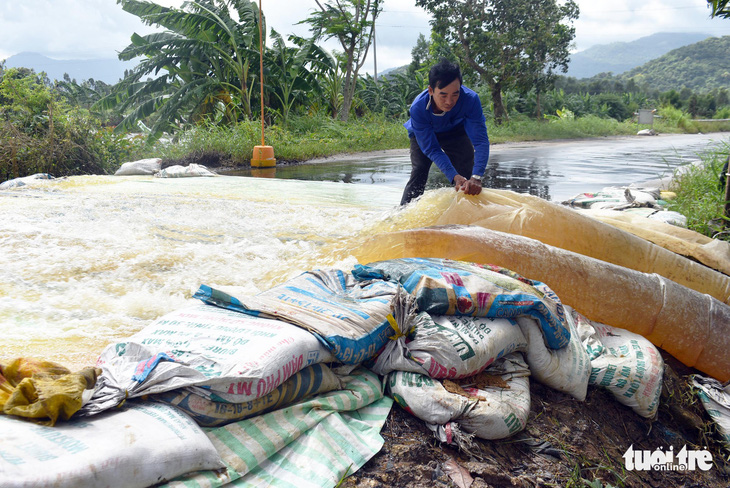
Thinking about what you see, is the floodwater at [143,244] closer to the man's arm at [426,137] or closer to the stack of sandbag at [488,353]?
the man's arm at [426,137]

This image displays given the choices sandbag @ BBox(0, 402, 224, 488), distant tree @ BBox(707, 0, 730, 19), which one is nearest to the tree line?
distant tree @ BBox(707, 0, 730, 19)

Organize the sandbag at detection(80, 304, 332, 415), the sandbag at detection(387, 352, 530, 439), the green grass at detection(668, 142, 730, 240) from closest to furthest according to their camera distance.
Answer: the sandbag at detection(80, 304, 332, 415), the sandbag at detection(387, 352, 530, 439), the green grass at detection(668, 142, 730, 240)

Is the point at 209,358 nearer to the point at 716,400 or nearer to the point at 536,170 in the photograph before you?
the point at 716,400

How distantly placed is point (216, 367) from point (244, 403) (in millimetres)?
146

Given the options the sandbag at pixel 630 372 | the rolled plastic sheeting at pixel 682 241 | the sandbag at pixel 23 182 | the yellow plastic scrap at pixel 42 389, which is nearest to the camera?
the yellow plastic scrap at pixel 42 389

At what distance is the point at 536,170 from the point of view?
890 cm

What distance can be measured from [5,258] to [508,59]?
1750 centimetres

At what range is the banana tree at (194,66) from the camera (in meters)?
12.0

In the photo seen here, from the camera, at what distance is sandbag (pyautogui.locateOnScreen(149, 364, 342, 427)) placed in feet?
4.73

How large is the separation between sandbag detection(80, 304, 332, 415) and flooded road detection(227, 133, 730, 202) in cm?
504

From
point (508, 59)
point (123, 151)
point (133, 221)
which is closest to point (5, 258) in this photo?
point (133, 221)

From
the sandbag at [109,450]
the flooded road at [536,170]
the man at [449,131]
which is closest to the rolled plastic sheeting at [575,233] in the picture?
the man at [449,131]

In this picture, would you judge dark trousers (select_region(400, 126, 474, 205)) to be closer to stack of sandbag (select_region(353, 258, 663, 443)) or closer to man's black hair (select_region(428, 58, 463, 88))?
man's black hair (select_region(428, 58, 463, 88))

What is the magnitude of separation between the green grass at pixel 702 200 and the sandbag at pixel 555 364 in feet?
7.20
